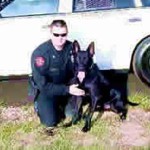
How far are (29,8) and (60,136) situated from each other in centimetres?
177

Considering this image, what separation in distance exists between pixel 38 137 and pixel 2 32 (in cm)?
152

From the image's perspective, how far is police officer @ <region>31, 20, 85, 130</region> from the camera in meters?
6.38

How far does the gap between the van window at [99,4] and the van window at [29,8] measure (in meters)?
0.27

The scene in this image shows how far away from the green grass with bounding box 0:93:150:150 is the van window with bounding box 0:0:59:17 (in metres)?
1.26

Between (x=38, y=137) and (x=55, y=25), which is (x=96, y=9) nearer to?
(x=55, y=25)

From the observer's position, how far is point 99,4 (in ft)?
24.0

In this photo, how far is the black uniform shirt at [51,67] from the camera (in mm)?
6402

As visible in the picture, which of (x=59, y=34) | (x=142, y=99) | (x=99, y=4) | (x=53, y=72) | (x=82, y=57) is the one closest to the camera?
(x=59, y=34)

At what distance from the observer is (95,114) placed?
22.7 feet

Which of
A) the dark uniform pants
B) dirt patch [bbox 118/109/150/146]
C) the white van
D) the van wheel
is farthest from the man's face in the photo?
the van wheel

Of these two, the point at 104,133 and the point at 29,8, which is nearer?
the point at 104,133

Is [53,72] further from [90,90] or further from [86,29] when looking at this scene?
[86,29]

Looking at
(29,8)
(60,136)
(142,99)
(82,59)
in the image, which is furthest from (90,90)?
(29,8)

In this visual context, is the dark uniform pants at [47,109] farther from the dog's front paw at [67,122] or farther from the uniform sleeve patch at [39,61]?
the uniform sleeve patch at [39,61]
